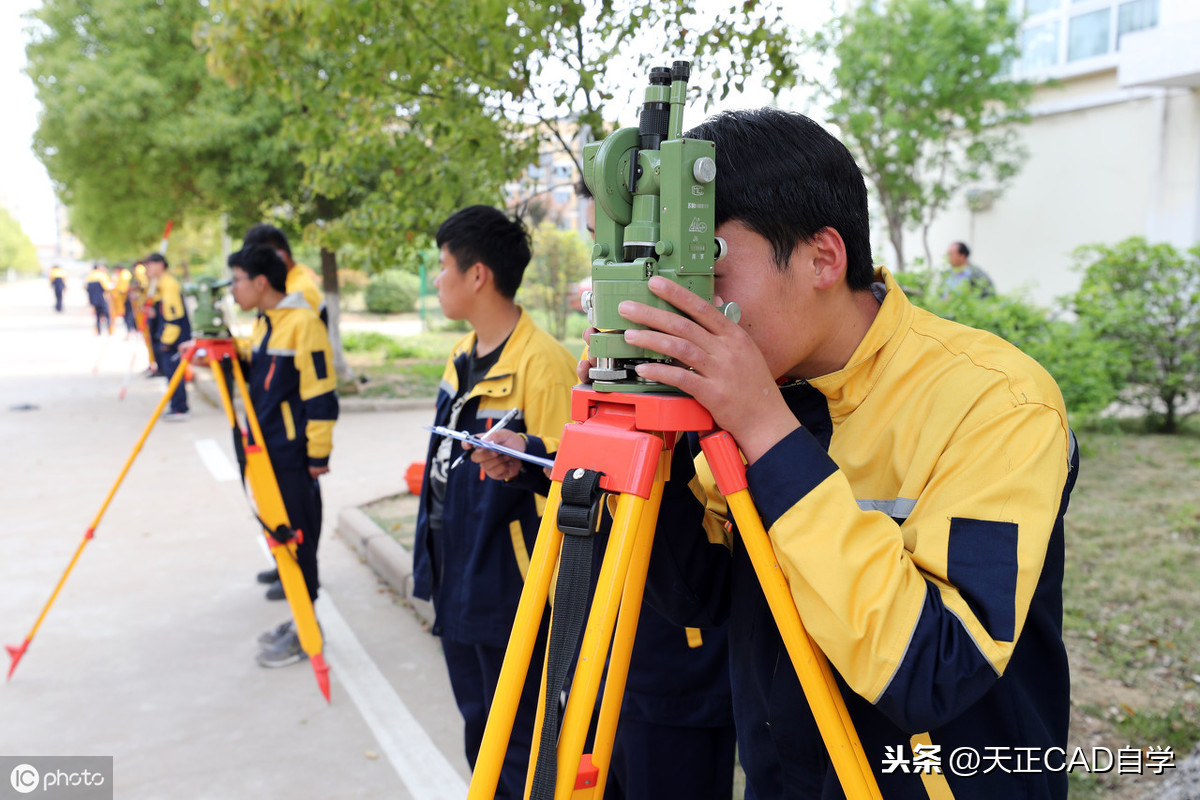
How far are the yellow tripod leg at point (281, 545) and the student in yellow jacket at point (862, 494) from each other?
2.80m

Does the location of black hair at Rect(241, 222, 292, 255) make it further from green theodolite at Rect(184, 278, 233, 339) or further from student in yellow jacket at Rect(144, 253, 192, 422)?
student in yellow jacket at Rect(144, 253, 192, 422)

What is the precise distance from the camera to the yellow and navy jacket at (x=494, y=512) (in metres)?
2.74

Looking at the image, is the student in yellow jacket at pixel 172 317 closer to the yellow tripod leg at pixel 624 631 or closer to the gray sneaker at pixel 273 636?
the gray sneaker at pixel 273 636

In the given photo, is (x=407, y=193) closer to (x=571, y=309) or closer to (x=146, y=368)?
(x=571, y=309)

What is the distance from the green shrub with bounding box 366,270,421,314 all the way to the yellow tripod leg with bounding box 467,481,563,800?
28512 millimetres

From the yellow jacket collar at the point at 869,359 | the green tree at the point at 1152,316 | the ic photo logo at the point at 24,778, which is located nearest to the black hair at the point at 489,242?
the yellow jacket collar at the point at 869,359

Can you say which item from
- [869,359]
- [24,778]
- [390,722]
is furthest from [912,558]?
[24,778]

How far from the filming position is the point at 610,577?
1.09 metres

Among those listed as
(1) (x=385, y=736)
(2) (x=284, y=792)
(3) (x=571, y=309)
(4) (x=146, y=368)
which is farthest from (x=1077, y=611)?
(4) (x=146, y=368)

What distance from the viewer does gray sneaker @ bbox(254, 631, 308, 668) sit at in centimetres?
436

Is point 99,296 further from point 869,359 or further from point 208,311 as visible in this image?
point 869,359

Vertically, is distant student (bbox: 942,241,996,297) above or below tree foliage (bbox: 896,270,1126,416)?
above

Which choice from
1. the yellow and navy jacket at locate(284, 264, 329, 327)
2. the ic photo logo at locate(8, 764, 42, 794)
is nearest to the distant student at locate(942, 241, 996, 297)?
the yellow and navy jacket at locate(284, 264, 329, 327)

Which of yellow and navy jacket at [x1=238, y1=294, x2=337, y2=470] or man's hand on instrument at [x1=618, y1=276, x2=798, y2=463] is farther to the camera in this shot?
yellow and navy jacket at [x1=238, y1=294, x2=337, y2=470]
